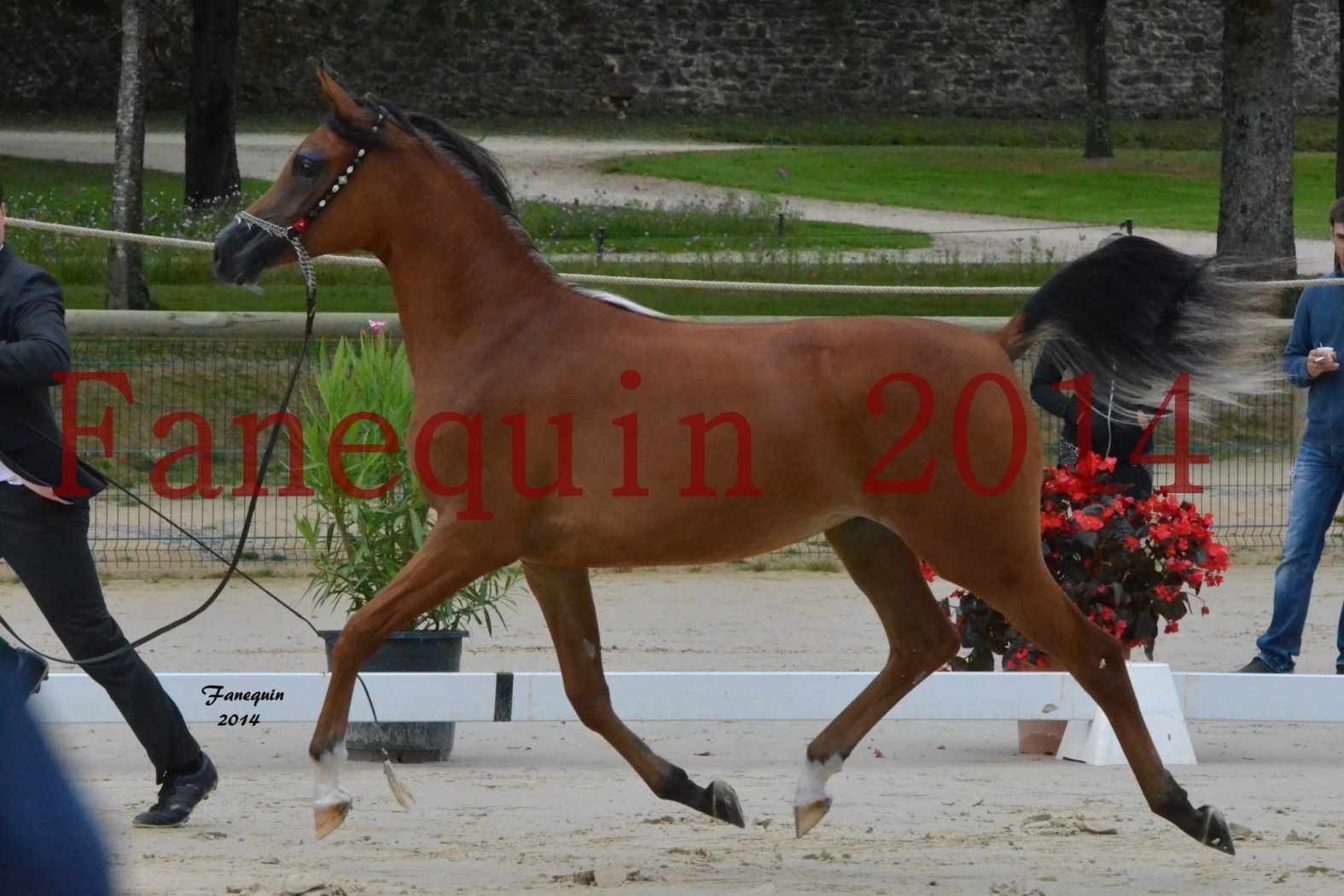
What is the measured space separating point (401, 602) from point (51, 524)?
1002 millimetres

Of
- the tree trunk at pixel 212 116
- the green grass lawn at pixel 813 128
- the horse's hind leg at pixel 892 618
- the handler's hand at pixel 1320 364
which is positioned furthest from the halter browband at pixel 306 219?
the green grass lawn at pixel 813 128

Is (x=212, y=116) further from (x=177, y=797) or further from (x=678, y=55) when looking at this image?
(x=177, y=797)

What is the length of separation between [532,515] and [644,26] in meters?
25.4

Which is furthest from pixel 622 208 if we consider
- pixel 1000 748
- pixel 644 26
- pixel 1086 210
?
pixel 1000 748

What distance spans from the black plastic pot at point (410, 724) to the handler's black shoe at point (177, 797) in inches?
35.0

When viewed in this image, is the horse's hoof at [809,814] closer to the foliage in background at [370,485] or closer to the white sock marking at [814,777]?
the white sock marking at [814,777]

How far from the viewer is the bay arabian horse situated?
15.2 feet

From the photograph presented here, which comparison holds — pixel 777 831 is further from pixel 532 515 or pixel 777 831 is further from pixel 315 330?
pixel 315 330

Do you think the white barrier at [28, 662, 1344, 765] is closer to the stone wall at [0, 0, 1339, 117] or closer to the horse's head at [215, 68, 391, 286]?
the horse's head at [215, 68, 391, 286]

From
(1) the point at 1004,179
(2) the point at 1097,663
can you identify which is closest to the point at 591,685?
(2) the point at 1097,663

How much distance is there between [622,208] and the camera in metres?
19.9

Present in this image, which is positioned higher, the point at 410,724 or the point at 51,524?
the point at 51,524

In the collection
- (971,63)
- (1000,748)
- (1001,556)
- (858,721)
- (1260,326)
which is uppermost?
(971,63)

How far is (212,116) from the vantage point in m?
19.0
